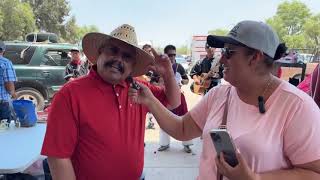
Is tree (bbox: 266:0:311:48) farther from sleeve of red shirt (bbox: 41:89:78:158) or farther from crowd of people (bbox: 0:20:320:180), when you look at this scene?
sleeve of red shirt (bbox: 41:89:78:158)

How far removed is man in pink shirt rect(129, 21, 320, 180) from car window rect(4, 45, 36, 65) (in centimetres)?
801

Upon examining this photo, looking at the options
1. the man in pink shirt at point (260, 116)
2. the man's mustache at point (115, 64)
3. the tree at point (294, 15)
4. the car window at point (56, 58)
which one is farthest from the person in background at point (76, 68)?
the tree at point (294, 15)

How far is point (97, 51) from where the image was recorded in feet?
7.60

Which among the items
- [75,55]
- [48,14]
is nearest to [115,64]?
[75,55]

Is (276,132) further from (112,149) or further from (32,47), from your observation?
(32,47)

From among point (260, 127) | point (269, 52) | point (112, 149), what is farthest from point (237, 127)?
point (112, 149)

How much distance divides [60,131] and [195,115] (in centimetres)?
71

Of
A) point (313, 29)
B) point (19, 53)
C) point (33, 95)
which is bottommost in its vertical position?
point (313, 29)

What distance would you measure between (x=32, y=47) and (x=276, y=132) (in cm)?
848

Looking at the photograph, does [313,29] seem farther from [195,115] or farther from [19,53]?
[195,115]

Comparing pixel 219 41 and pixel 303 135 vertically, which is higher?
pixel 219 41

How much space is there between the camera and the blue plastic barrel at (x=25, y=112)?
3.56 meters

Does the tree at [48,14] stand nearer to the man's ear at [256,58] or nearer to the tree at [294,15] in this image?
the tree at [294,15]

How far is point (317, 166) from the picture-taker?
59.9 inches
